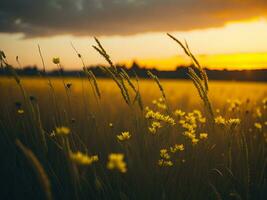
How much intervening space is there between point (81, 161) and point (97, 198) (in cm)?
66

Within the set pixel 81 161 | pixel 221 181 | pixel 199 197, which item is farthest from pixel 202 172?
pixel 81 161

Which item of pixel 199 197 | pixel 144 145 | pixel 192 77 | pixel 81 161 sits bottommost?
pixel 199 197

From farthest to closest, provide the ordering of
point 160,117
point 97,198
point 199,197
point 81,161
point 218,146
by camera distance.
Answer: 1. point 218,146
2. point 160,117
3. point 199,197
4. point 97,198
5. point 81,161

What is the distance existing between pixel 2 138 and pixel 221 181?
59.6 inches

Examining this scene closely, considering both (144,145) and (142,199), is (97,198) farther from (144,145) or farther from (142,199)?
(144,145)

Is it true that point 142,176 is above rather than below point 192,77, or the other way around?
below

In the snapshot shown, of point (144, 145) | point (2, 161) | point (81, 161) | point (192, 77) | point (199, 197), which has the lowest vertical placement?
point (199, 197)

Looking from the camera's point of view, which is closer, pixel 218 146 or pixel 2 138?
pixel 2 138

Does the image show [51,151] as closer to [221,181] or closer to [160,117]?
[160,117]

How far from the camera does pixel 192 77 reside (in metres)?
2.15

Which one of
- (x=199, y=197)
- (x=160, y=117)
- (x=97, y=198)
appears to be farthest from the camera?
(x=160, y=117)

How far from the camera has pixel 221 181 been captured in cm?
228

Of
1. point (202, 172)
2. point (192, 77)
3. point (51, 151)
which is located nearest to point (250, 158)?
point (202, 172)

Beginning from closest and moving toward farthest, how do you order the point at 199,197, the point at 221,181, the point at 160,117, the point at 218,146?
1. the point at 199,197
2. the point at 221,181
3. the point at 160,117
4. the point at 218,146
